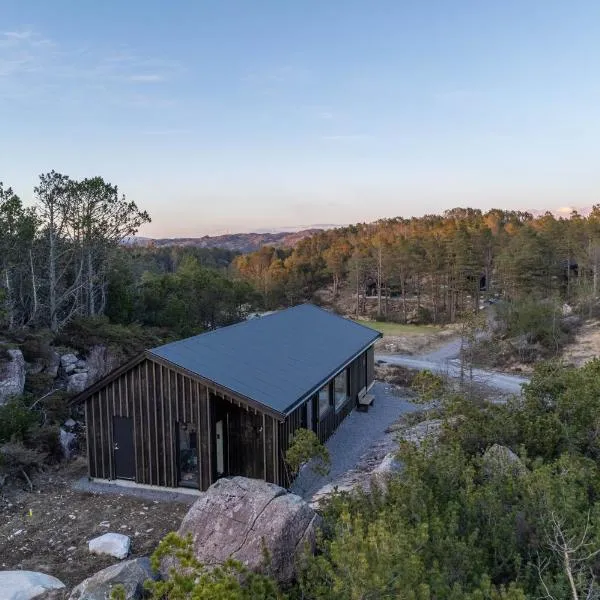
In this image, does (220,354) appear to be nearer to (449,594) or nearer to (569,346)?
(449,594)

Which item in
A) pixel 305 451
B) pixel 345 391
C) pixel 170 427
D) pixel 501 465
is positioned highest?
pixel 501 465

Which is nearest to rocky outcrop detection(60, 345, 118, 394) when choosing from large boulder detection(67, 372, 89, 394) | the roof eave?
large boulder detection(67, 372, 89, 394)

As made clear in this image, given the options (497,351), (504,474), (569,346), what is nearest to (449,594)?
(504,474)

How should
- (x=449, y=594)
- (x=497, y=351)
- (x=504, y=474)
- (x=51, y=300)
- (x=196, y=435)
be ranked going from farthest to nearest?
(x=497, y=351)
(x=51, y=300)
(x=196, y=435)
(x=504, y=474)
(x=449, y=594)

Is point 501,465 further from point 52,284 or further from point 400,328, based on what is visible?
point 400,328

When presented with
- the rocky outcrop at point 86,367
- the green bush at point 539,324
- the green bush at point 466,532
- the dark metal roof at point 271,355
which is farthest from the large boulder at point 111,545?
the green bush at point 539,324

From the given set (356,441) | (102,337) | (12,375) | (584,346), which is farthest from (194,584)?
(584,346)

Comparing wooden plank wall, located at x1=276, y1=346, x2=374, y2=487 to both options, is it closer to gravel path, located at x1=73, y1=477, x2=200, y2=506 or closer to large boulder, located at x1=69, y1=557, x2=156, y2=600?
gravel path, located at x1=73, y1=477, x2=200, y2=506
